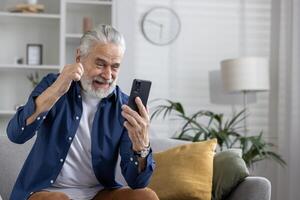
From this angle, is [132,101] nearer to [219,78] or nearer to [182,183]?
[182,183]

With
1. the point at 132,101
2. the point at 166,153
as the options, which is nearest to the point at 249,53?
the point at 166,153

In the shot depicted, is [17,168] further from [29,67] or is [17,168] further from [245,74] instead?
[245,74]

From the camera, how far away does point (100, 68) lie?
7.22 feet

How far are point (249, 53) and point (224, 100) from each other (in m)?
0.46

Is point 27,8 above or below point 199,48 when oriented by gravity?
above

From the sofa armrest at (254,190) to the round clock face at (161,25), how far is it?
2.34 m

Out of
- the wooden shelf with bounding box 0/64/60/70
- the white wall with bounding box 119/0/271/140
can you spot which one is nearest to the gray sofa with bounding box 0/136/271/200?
the wooden shelf with bounding box 0/64/60/70

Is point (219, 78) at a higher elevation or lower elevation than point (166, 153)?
higher

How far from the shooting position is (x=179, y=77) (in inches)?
191

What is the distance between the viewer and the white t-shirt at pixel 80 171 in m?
2.22

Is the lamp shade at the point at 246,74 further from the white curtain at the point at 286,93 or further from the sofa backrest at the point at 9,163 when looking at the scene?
the sofa backrest at the point at 9,163

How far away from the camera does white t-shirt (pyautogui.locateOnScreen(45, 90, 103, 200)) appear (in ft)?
7.30

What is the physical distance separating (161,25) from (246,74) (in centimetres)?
88

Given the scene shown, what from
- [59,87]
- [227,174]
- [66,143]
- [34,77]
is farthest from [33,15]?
[59,87]
